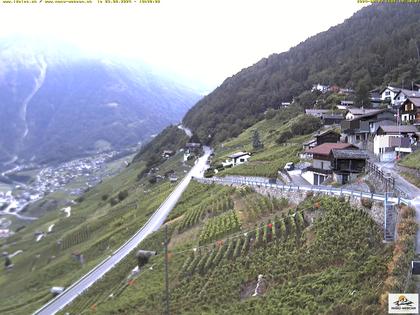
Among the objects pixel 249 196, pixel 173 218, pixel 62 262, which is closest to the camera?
pixel 249 196

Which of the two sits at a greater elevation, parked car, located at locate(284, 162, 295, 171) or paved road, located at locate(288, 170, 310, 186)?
parked car, located at locate(284, 162, 295, 171)

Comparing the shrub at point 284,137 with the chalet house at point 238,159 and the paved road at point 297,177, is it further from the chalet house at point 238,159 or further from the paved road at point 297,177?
the paved road at point 297,177

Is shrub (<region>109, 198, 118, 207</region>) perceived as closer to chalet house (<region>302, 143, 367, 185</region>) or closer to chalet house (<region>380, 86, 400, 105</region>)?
chalet house (<region>302, 143, 367, 185</region>)

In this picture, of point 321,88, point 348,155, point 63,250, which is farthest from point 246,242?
point 321,88

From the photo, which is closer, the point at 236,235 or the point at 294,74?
the point at 236,235

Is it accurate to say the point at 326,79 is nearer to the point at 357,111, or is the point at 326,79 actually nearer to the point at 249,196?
the point at 357,111

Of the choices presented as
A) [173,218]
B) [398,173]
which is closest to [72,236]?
[173,218]

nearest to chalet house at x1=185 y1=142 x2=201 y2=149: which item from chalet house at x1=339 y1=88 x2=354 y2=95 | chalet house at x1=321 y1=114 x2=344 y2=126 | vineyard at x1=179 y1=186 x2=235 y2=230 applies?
chalet house at x1=339 y1=88 x2=354 y2=95
